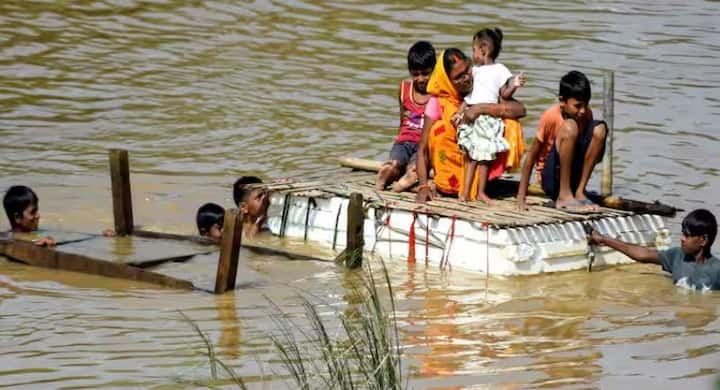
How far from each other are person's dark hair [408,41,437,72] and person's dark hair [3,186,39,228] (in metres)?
2.98

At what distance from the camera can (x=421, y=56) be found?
1038 cm

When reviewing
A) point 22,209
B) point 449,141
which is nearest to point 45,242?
point 22,209

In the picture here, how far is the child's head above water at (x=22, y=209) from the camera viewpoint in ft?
34.3

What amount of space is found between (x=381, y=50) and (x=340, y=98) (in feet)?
7.02

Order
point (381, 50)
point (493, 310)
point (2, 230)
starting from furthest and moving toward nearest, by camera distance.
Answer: point (381, 50)
point (2, 230)
point (493, 310)

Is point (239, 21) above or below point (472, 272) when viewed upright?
above

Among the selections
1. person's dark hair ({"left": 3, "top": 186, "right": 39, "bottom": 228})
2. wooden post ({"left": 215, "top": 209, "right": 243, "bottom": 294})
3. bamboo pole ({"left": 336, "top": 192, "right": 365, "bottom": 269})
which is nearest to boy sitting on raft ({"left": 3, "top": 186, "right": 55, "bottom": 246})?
person's dark hair ({"left": 3, "top": 186, "right": 39, "bottom": 228})

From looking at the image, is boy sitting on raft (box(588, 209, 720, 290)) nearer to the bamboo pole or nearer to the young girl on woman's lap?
the young girl on woman's lap

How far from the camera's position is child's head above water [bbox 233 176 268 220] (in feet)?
35.4

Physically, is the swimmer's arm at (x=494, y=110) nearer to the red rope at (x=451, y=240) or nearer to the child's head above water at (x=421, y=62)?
the child's head above water at (x=421, y=62)

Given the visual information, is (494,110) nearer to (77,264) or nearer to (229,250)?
(229,250)

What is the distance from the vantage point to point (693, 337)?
8.08 m

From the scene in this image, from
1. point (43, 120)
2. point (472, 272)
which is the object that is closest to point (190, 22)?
point (43, 120)

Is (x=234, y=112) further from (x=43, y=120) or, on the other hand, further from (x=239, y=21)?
(x=239, y=21)
